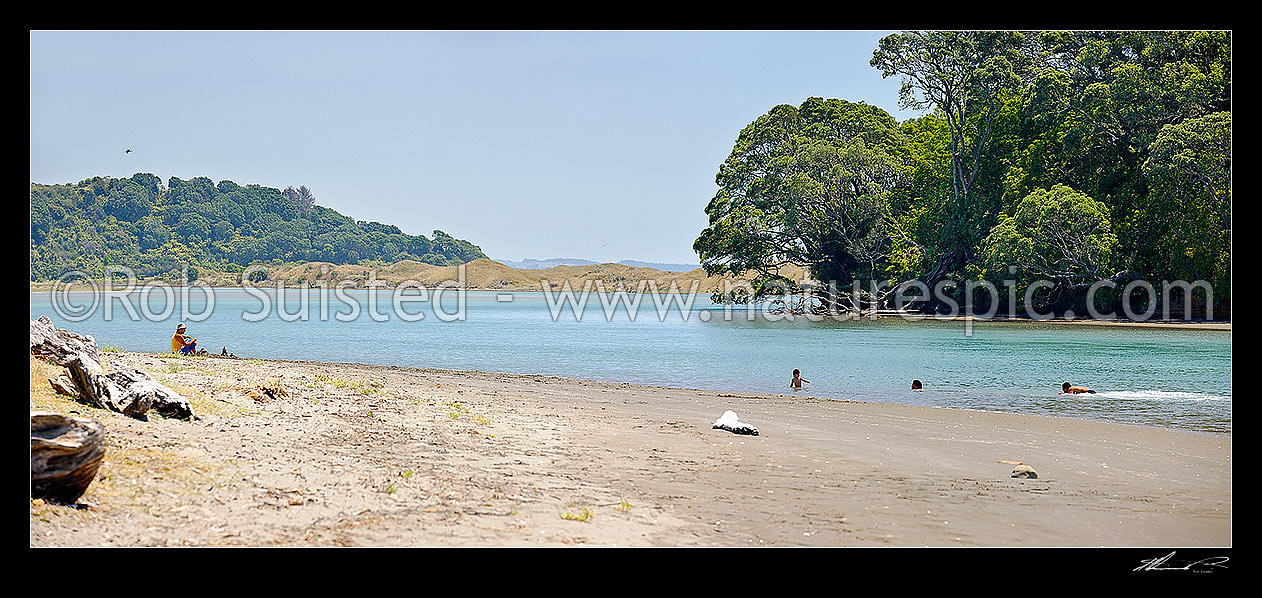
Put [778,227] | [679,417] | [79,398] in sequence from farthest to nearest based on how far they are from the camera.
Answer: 1. [778,227]
2. [679,417]
3. [79,398]

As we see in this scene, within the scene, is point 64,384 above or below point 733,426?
above

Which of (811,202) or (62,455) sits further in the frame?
(811,202)

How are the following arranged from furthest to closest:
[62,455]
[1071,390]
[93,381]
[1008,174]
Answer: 1. [1008,174]
2. [1071,390]
3. [93,381]
4. [62,455]

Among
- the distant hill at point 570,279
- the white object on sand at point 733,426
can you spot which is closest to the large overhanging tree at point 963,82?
the white object on sand at point 733,426

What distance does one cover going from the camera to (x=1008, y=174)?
190 ft

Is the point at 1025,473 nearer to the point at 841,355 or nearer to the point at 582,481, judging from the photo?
the point at 582,481

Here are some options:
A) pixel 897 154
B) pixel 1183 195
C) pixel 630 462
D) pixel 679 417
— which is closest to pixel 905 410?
pixel 679 417

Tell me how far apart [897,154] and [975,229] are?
1133 centimetres

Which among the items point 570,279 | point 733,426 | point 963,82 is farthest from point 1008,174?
point 570,279

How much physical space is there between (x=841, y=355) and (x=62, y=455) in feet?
99.0

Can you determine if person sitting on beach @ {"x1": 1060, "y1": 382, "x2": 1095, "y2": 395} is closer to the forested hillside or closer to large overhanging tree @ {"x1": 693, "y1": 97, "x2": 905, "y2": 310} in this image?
the forested hillside

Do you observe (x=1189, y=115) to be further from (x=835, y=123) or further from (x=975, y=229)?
(x=835, y=123)

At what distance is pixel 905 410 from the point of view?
18.6 metres
